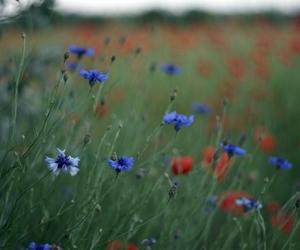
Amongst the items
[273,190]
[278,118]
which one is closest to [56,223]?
[273,190]

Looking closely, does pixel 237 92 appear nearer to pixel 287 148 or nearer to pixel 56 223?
pixel 287 148

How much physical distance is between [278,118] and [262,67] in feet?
1.47

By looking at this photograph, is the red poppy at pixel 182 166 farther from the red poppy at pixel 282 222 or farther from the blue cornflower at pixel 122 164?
the blue cornflower at pixel 122 164

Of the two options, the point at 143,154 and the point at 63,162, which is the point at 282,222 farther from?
the point at 143,154

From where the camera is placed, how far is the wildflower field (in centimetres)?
172

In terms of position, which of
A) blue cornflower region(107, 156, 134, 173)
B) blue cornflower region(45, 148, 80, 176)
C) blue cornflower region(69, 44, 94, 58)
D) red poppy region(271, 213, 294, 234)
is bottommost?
red poppy region(271, 213, 294, 234)

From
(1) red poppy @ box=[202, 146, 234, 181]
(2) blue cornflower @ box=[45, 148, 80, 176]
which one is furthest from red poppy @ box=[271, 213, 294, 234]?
(2) blue cornflower @ box=[45, 148, 80, 176]

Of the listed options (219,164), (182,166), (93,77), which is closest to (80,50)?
(93,77)

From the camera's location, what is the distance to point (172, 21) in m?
12.3

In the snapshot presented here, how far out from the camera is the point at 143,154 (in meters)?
3.42

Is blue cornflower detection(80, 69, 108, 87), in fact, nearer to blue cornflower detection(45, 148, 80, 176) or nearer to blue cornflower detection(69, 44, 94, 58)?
blue cornflower detection(45, 148, 80, 176)


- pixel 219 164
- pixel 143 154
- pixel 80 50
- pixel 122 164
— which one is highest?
pixel 80 50

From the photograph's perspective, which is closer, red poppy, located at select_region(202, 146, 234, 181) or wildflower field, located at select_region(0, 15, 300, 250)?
wildflower field, located at select_region(0, 15, 300, 250)

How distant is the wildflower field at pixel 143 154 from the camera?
67.6 inches
